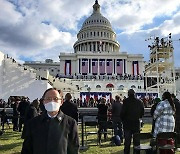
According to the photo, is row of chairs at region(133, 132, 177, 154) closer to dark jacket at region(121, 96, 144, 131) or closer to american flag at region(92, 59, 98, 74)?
dark jacket at region(121, 96, 144, 131)

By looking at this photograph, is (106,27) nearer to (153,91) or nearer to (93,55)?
(93,55)

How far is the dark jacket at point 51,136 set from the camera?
3.50m

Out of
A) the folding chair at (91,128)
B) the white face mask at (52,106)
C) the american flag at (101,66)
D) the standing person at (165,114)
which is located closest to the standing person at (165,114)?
the standing person at (165,114)

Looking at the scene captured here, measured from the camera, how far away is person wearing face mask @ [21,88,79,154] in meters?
3.51

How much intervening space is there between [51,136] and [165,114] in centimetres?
456

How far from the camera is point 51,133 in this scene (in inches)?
138

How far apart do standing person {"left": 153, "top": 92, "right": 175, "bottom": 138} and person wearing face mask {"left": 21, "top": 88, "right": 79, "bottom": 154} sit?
4.14 metres

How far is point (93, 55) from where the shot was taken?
95.1 m

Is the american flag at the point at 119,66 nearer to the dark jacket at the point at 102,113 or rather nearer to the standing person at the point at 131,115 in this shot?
the dark jacket at the point at 102,113

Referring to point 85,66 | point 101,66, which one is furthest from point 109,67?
point 85,66

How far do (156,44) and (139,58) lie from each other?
206 ft

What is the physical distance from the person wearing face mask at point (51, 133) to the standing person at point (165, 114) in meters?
4.14

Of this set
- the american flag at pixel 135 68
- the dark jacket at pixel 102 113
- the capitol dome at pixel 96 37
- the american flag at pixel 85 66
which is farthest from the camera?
the capitol dome at pixel 96 37

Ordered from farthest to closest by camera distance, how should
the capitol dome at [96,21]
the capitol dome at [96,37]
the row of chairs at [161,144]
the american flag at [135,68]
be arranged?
1. the capitol dome at [96,21]
2. the capitol dome at [96,37]
3. the american flag at [135,68]
4. the row of chairs at [161,144]
